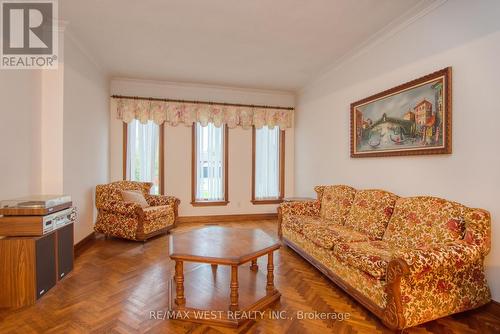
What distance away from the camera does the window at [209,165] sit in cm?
543

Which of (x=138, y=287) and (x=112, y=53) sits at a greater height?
(x=112, y=53)

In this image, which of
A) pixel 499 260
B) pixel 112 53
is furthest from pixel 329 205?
pixel 112 53

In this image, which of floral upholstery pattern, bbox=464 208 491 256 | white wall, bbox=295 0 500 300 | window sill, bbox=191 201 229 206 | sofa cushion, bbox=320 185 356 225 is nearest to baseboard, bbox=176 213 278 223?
window sill, bbox=191 201 229 206

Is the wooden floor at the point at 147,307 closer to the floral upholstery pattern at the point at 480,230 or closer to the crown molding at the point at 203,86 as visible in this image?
the floral upholstery pattern at the point at 480,230

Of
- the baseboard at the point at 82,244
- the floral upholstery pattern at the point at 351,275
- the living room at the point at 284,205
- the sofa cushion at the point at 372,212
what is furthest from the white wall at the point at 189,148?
the sofa cushion at the point at 372,212

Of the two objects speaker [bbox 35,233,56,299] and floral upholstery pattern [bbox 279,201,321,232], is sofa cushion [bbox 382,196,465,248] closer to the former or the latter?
floral upholstery pattern [bbox 279,201,321,232]

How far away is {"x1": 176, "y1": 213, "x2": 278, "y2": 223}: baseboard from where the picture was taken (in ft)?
17.7

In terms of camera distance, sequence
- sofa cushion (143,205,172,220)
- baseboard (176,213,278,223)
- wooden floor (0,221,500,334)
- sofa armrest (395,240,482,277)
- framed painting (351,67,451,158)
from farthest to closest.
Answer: baseboard (176,213,278,223)
sofa cushion (143,205,172,220)
framed painting (351,67,451,158)
wooden floor (0,221,500,334)
sofa armrest (395,240,482,277)

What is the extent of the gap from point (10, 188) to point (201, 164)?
3243 mm

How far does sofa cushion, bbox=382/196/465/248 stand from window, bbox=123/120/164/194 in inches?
167

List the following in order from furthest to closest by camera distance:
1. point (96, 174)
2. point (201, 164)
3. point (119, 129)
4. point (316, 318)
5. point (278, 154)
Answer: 1. point (278, 154)
2. point (201, 164)
3. point (119, 129)
4. point (96, 174)
5. point (316, 318)

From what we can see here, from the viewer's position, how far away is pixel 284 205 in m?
3.98

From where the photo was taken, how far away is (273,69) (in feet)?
14.9

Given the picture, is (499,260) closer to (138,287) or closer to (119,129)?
(138,287)
